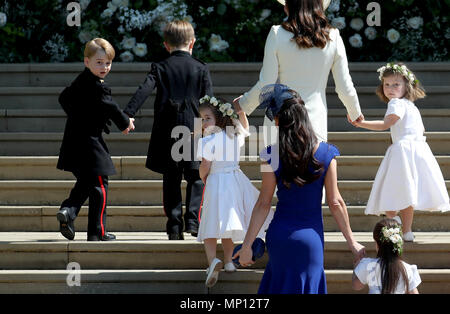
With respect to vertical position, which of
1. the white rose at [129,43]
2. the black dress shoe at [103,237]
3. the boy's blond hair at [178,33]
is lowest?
the black dress shoe at [103,237]

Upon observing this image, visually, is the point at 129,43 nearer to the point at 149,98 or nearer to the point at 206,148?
the point at 149,98

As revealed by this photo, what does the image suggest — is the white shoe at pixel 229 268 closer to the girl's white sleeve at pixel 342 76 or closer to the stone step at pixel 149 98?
the girl's white sleeve at pixel 342 76

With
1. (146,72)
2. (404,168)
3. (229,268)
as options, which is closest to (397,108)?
(404,168)

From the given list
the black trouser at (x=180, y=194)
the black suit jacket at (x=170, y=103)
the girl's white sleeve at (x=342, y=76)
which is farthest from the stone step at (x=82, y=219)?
the girl's white sleeve at (x=342, y=76)

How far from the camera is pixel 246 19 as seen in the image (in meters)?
10.1

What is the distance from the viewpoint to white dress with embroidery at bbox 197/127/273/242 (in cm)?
604

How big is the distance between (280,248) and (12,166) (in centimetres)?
327

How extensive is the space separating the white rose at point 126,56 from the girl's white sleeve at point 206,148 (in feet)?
12.2

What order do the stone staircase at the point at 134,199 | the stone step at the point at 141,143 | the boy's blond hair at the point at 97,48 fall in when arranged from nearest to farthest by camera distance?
the stone staircase at the point at 134,199 → the boy's blond hair at the point at 97,48 → the stone step at the point at 141,143

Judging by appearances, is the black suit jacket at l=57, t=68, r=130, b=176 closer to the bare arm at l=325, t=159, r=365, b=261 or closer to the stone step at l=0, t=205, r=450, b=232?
the stone step at l=0, t=205, r=450, b=232

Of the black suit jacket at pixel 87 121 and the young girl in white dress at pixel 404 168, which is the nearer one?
the young girl in white dress at pixel 404 168

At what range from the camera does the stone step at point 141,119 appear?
8.09 m
